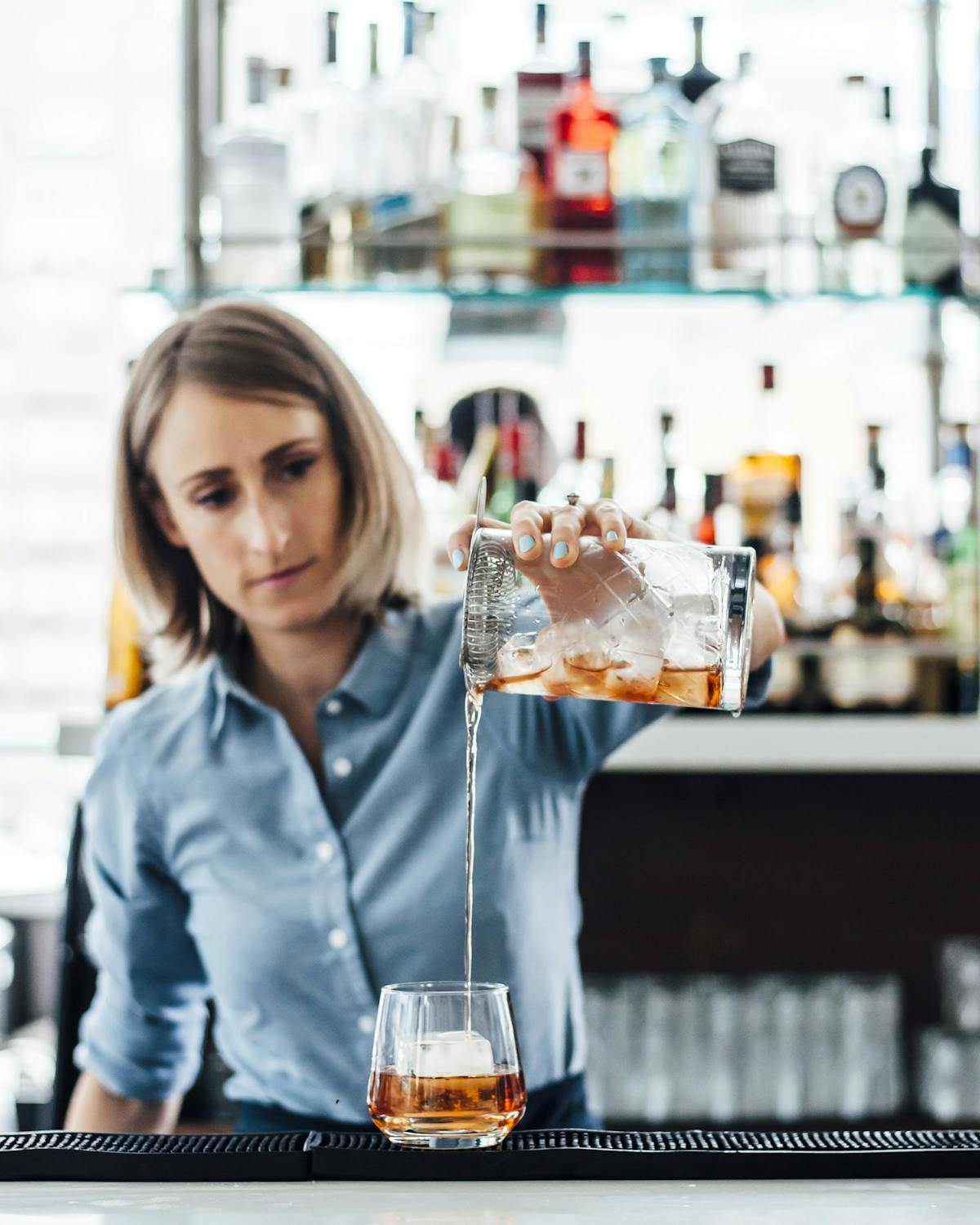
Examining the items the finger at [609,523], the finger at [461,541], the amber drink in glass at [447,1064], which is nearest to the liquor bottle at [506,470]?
the finger at [461,541]

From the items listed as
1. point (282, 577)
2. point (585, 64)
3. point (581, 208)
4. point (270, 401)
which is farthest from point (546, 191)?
point (282, 577)

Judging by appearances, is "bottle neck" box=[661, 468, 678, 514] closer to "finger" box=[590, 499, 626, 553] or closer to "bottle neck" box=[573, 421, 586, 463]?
"bottle neck" box=[573, 421, 586, 463]

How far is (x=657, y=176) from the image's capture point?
1.91 meters

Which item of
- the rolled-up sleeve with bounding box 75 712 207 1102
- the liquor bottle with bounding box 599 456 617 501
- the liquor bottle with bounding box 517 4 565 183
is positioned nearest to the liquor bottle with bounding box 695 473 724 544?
the liquor bottle with bounding box 599 456 617 501

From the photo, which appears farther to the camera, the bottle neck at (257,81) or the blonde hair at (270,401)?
the bottle neck at (257,81)

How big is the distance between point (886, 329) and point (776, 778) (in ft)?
2.02

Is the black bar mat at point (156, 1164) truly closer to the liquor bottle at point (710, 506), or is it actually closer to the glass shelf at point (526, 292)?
the glass shelf at point (526, 292)

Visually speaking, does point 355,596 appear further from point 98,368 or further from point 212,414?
point 98,368

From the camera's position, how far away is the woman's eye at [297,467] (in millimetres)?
1451

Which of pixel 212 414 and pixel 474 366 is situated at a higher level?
pixel 474 366

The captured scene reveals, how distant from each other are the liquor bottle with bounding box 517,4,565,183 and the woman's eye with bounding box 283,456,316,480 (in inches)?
25.9

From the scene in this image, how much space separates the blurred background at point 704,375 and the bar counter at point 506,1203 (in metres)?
0.78

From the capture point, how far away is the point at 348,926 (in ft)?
4.43

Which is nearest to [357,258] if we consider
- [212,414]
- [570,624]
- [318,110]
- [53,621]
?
[318,110]
